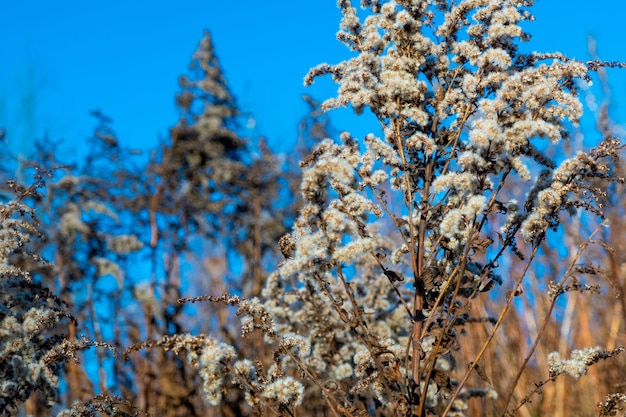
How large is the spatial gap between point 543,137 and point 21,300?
2.81 meters

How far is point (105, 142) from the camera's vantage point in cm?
981

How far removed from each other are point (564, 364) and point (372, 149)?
128 centimetres

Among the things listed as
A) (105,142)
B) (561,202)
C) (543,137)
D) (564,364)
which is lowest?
(564,364)

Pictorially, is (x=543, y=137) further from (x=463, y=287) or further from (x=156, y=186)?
(x=156, y=186)

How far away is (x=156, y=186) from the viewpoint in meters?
9.69

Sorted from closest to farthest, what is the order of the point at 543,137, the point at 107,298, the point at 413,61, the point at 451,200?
the point at 543,137 → the point at 451,200 → the point at 413,61 → the point at 107,298

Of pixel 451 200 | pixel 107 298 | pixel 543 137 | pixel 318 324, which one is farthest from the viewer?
pixel 107 298

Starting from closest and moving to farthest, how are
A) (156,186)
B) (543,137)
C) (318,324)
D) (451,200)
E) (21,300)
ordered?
(543,137)
(451,200)
(21,300)
(318,324)
(156,186)

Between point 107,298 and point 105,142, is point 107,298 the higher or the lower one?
the lower one

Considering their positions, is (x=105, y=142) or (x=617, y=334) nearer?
(x=617, y=334)

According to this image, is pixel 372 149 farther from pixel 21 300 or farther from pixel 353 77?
pixel 21 300

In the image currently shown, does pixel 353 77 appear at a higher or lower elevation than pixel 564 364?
higher

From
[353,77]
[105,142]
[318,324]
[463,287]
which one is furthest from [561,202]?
[105,142]

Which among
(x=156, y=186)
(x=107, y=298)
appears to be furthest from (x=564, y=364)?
(x=156, y=186)
